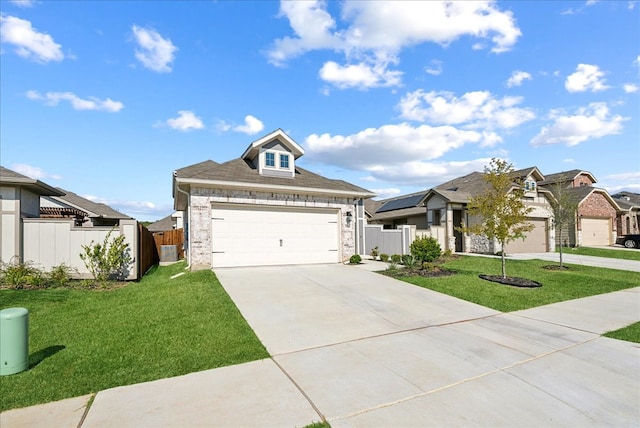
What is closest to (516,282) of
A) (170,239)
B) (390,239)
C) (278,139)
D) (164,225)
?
(390,239)

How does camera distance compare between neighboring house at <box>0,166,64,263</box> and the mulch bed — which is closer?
neighboring house at <box>0,166,64,263</box>

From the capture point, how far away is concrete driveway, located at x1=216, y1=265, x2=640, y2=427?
11.3ft

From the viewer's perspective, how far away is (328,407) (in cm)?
347

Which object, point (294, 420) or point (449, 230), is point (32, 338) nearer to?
point (294, 420)

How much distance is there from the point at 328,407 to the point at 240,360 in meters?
1.71

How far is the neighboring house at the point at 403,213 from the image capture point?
2438cm

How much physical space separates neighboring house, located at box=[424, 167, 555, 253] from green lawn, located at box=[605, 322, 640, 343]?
13674 mm

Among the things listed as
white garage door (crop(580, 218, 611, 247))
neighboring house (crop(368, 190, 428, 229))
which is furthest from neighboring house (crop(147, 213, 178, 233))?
white garage door (crop(580, 218, 611, 247))

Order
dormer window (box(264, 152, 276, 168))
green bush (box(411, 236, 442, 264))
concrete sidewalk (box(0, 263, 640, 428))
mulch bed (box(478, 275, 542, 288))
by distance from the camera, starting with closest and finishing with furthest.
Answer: concrete sidewalk (box(0, 263, 640, 428))
mulch bed (box(478, 275, 542, 288))
green bush (box(411, 236, 442, 264))
dormer window (box(264, 152, 276, 168))

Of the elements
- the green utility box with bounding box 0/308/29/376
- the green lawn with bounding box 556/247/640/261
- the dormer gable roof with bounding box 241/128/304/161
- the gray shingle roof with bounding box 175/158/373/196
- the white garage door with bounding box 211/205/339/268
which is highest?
the dormer gable roof with bounding box 241/128/304/161

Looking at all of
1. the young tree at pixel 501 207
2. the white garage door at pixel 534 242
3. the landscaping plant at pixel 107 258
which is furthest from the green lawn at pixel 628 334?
the white garage door at pixel 534 242

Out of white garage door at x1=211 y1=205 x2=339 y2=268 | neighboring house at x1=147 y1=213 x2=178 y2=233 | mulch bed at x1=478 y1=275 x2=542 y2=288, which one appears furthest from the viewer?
neighboring house at x1=147 y1=213 x2=178 y2=233

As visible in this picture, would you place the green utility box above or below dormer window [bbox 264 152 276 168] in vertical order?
below

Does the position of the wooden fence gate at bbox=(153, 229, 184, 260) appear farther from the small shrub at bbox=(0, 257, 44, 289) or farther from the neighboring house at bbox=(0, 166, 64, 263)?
the small shrub at bbox=(0, 257, 44, 289)
